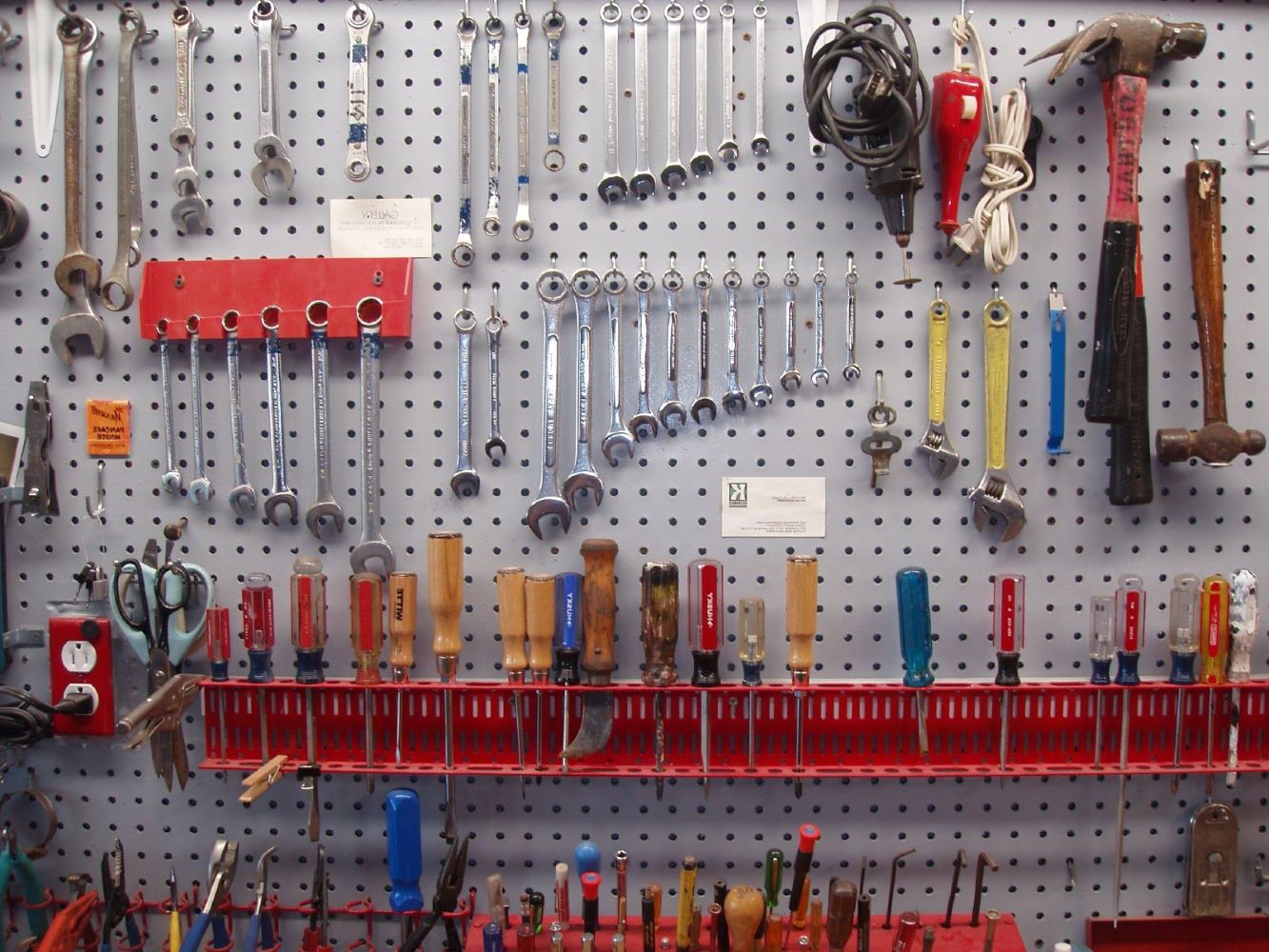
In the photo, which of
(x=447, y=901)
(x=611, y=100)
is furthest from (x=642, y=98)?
(x=447, y=901)

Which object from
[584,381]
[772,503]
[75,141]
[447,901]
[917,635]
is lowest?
[447,901]

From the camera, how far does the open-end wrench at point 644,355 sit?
156 centimetres

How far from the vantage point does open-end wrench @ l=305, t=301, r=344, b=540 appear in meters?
1.56

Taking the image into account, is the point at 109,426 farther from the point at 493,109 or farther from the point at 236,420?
the point at 493,109

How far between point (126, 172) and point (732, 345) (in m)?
1.14

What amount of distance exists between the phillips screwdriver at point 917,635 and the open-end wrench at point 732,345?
0.43 m

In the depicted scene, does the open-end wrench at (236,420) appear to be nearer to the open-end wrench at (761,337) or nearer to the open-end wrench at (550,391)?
the open-end wrench at (550,391)

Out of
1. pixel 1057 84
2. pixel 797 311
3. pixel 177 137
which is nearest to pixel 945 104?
pixel 1057 84

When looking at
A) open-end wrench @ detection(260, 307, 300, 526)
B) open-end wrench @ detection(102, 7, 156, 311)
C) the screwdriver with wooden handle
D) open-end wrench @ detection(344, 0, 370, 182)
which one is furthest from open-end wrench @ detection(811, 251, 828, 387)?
open-end wrench @ detection(102, 7, 156, 311)

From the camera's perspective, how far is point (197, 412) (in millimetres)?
1599

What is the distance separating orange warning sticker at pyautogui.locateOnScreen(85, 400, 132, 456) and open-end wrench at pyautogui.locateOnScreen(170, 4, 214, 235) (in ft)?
Answer: 1.18

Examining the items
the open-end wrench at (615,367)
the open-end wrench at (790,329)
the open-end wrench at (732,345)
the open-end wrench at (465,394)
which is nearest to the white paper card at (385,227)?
the open-end wrench at (465,394)

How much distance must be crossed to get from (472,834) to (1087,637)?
119cm

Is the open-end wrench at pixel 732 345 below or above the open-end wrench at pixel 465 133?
below
